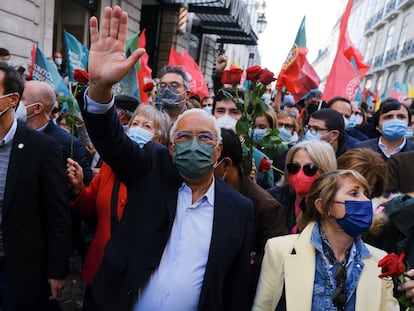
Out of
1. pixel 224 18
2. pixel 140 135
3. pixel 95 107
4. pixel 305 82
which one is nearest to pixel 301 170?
pixel 140 135

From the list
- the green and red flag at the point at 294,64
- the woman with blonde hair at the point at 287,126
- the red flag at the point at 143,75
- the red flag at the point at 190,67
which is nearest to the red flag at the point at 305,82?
the green and red flag at the point at 294,64

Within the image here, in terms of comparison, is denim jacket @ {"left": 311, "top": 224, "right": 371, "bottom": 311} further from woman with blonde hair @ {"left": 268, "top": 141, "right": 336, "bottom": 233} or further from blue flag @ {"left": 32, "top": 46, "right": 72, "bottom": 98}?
blue flag @ {"left": 32, "top": 46, "right": 72, "bottom": 98}

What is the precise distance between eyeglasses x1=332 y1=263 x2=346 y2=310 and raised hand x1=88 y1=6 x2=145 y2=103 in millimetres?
1343

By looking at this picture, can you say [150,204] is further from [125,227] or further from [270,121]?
[270,121]

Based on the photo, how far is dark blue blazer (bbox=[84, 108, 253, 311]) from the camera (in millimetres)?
1681

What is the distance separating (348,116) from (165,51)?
37.5 ft

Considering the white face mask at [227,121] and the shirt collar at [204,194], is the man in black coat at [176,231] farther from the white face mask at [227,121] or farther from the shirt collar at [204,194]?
the white face mask at [227,121]

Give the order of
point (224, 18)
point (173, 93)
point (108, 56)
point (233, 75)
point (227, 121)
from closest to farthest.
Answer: point (108, 56) < point (233, 75) < point (227, 121) < point (173, 93) < point (224, 18)

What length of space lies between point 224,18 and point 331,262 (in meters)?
16.0

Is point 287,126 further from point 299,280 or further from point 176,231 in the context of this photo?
point 176,231

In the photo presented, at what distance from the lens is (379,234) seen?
7.00ft

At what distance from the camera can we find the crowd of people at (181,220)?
66.8 inches

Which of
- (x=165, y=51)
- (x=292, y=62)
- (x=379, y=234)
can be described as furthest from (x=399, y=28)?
(x=379, y=234)

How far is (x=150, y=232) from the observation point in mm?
1696
